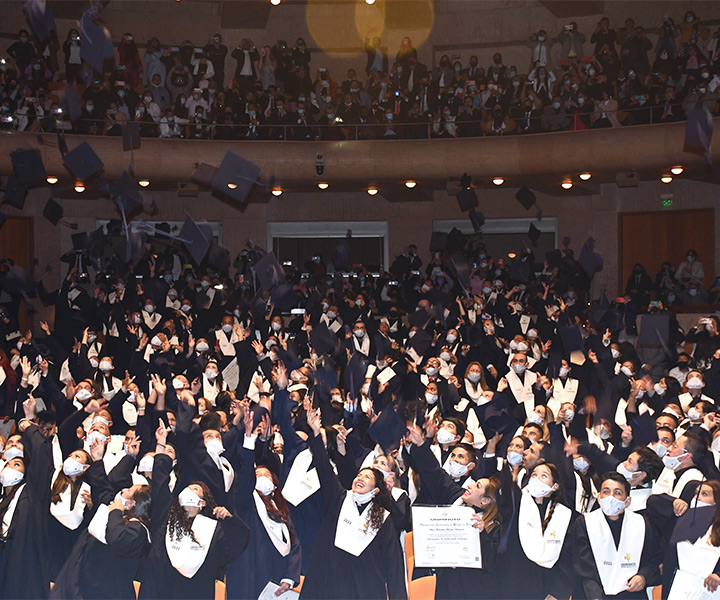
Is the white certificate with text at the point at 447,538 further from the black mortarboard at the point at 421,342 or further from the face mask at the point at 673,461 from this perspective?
the black mortarboard at the point at 421,342

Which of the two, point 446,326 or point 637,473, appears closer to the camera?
point 637,473

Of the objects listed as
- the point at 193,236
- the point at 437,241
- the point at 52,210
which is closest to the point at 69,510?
the point at 193,236

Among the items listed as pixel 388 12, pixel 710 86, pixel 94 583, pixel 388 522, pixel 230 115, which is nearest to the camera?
pixel 94 583

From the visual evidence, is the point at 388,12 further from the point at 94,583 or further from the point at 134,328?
the point at 94,583

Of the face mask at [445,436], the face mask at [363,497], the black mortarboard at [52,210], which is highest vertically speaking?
the black mortarboard at [52,210]

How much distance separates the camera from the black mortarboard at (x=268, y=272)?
→ 40.0 ft

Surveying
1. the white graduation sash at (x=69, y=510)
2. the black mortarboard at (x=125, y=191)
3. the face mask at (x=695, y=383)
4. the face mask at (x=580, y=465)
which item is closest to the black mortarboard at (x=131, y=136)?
the black mortarboard at (x=125, y=191)

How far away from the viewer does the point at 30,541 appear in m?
5.89

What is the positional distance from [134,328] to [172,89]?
7.67 meters

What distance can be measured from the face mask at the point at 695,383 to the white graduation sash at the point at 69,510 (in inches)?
228

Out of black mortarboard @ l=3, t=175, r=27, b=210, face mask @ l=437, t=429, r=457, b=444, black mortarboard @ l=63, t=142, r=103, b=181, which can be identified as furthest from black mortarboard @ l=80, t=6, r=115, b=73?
face mask @ l=437, t=429, r=457, b=444

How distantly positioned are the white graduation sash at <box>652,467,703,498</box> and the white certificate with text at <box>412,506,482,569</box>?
147 cm

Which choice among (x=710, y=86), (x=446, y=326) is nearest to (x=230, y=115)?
(x=446, y=326)

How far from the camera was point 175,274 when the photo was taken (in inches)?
663
